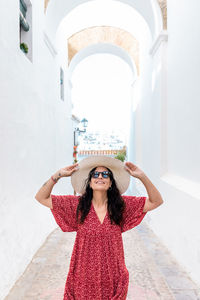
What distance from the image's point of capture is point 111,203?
2.02m

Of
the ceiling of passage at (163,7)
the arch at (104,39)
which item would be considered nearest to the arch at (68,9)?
the ceiling of passage at (163,7)

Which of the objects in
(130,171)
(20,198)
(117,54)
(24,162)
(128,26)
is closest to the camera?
(130,171)

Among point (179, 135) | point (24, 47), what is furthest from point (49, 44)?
point (179, 135)

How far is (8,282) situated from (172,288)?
78.2 inches

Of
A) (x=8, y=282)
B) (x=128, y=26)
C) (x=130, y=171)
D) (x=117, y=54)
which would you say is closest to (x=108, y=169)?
(x=130, y=171)

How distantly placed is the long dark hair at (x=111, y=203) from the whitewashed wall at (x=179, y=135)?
1931 millimetres

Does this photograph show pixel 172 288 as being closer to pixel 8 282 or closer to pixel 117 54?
pixel 8 282

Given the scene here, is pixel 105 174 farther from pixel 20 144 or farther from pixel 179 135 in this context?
pixel 179 135

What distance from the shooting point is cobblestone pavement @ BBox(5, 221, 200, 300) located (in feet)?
10.8

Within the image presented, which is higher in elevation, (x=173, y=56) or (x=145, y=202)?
(x=173, y=56)

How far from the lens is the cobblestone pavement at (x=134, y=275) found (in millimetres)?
3279

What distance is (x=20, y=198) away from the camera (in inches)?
153

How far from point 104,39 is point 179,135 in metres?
7.96

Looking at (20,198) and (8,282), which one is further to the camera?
(20,198)
